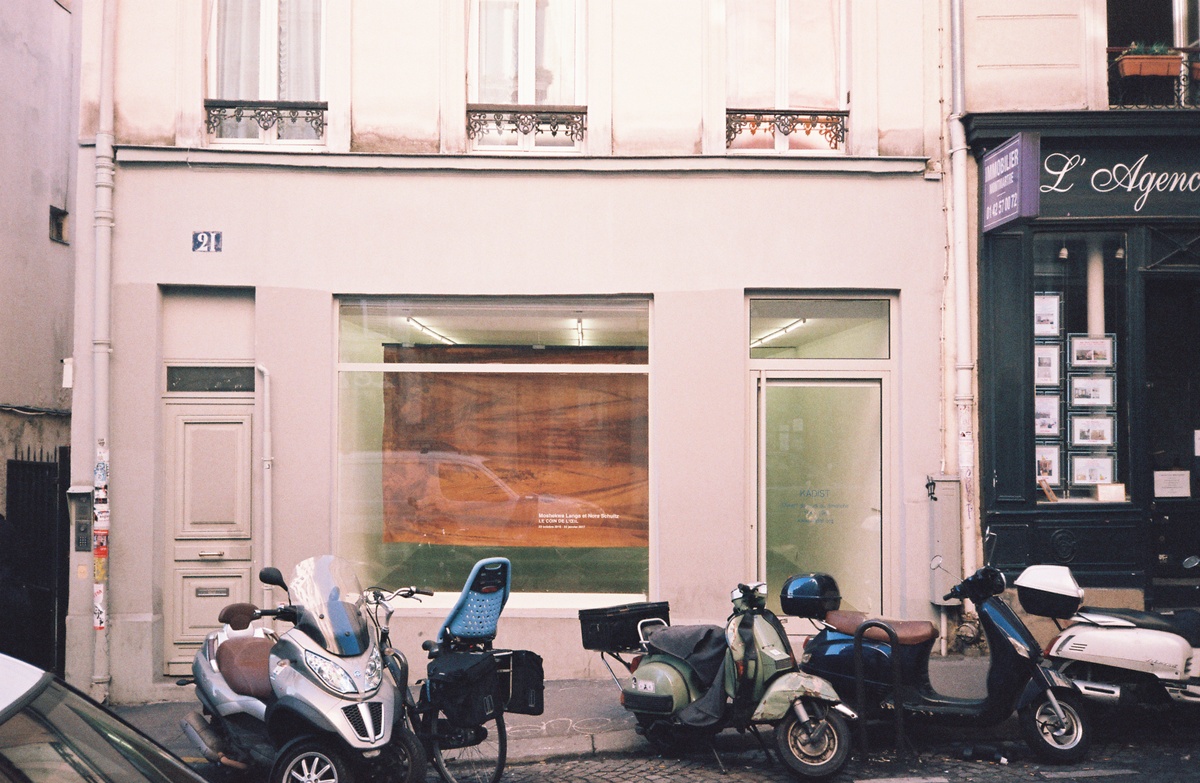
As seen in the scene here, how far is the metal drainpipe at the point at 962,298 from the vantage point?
28.5 feet

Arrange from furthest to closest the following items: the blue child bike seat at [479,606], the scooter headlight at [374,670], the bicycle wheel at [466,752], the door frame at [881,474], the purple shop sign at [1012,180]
Result: the door frame at [881,474]
the purple shop sign at [1012,180]
the blue child bike seat at [479,606]
the bicycle wheel at [466,752]
the scooter headlight at [374,670]

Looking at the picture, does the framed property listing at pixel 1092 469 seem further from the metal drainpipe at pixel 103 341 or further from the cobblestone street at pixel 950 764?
the metal drainpipe at pixel 103 341

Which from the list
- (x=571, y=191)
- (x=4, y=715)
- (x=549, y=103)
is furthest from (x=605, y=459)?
(x=4, y=715)

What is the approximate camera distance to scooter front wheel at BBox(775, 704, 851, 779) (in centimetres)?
572

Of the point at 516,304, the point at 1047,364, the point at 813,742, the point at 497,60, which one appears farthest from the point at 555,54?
the point at 813,742

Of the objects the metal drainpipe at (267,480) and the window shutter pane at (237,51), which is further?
the window shutter pane at (237,51)

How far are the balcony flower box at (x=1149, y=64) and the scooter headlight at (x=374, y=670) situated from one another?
8.28m

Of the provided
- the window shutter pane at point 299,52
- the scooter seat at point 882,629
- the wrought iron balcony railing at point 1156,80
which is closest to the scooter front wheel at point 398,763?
the scooter seat at point 882,629

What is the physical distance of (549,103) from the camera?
9.11 m

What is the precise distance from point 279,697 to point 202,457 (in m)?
3.95

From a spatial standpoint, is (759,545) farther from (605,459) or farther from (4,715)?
(4,715)

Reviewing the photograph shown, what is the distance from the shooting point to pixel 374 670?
543 centimetres

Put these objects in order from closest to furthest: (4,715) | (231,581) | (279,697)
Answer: (4,715) < (279,697) < (231,581)

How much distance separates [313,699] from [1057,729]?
4572 millimetres
